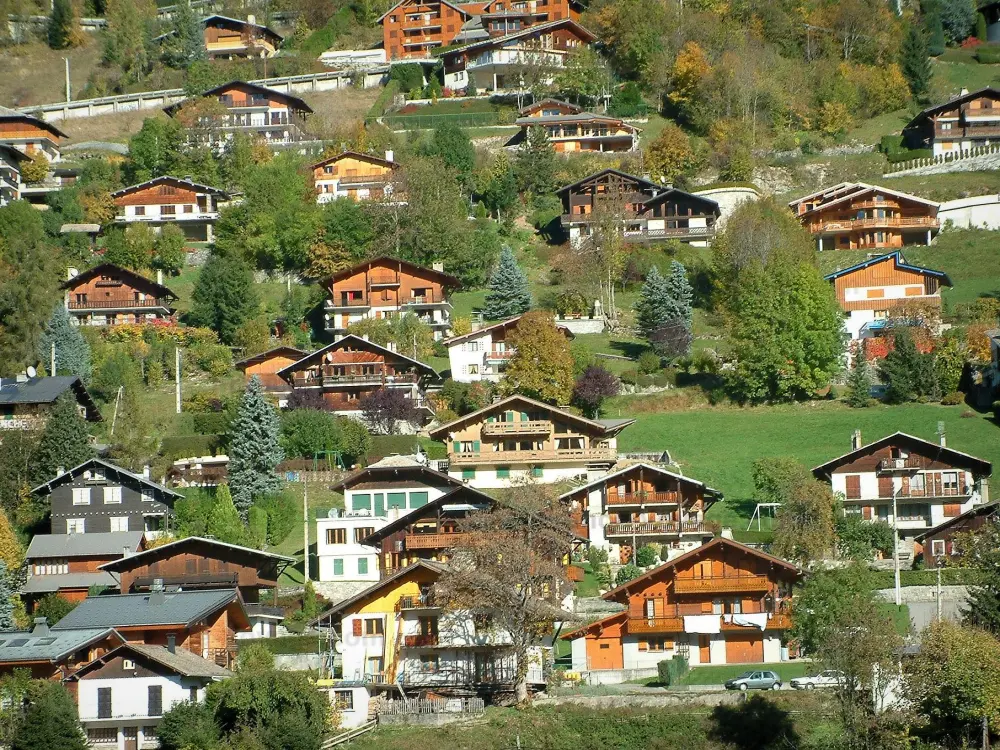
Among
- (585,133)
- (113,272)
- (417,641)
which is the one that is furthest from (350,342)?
(585,133)

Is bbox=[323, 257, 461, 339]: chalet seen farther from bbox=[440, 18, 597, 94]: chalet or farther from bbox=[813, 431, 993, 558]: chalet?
bbox=[440, 18, 597, 94]: chalet

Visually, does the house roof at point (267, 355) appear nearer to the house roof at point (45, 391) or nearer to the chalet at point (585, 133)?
the house roof at point (45, 391)

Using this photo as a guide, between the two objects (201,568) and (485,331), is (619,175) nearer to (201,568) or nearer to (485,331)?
(485,331)

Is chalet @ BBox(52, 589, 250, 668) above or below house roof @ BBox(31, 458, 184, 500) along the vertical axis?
below

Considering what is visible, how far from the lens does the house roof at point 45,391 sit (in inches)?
3302

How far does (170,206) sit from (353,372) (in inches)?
995

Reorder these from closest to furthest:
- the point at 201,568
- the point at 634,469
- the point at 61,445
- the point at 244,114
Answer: the point at 201,568 → the point at 634,469 → the point at 61,445 → the point at 244,114

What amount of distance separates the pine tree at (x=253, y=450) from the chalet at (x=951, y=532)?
25.3 meters

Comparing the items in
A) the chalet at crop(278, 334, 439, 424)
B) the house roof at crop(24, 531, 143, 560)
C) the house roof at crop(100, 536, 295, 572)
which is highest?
the chalet at crop(278, 334, 439, 424)

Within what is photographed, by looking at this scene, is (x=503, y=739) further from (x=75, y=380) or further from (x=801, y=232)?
(x=801, y=232)

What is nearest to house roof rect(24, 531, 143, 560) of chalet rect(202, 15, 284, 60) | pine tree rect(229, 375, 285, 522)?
pine tree rect(229, 375, 285, 522)

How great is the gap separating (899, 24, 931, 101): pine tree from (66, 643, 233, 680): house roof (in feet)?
276

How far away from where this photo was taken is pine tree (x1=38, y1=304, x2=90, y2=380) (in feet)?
298

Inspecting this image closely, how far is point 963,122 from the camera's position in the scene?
120 metres
